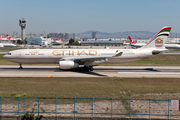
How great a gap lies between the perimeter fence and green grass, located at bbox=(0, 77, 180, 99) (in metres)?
3.81

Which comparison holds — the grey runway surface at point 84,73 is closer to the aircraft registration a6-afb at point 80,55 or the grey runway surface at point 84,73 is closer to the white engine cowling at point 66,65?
the white engine cowling at point 66,65

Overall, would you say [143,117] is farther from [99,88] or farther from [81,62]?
[81,62]

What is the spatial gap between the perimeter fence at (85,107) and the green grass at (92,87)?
3806 millimetres

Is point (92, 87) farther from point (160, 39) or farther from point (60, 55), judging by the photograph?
point (160, 39)

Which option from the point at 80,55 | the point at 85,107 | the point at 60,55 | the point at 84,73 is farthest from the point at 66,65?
the point at 85,107

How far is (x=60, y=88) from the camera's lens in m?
25.3

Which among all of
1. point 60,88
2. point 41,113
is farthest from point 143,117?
point 60,88

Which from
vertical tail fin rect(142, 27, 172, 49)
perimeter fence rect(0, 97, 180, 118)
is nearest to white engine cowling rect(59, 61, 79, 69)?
vertical tail fin rect(142, 27, 172, 49)

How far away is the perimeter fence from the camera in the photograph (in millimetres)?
16125

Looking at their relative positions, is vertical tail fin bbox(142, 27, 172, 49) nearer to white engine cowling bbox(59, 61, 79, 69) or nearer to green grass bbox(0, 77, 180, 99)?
green grass bbox(0, 77, 180, 99)

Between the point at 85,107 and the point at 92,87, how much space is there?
8960mm

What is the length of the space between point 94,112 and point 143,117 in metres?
3.83

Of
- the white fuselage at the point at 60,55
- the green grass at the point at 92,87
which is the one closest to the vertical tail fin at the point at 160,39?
the white fuselage at the point at 60,55

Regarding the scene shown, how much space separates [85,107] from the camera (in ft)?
55.4
